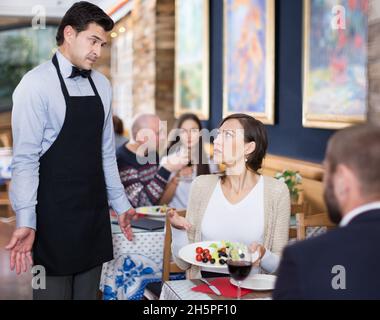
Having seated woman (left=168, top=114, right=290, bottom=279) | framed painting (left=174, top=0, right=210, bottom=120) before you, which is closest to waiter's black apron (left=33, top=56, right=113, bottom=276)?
seated woman (left=168, top=114, right=290, bottom=279)

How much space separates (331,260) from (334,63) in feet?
8.76

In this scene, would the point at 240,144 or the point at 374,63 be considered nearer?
the point at 374,63

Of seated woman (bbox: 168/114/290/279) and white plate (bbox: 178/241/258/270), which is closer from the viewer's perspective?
white plate (bbox: 178/241/258/270)

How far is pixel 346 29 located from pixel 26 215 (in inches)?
89.1

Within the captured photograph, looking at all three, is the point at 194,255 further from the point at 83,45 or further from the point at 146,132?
the point at 146,132

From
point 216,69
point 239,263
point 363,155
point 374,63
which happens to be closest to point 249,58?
point 216,69

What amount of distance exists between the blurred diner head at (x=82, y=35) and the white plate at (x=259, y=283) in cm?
94

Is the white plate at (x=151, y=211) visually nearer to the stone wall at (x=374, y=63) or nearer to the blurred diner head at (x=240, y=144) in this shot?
the blurred diner head at (x=240, y=144)

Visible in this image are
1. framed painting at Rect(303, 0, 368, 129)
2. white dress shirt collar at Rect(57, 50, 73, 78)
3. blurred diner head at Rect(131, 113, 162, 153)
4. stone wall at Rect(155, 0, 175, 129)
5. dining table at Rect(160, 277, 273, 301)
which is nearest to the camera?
dining table at Rect(160, 277, 273, 301)

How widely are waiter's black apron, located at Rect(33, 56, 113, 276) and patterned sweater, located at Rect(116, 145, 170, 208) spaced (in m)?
1.33

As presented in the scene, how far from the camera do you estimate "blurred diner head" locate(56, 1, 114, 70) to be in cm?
211

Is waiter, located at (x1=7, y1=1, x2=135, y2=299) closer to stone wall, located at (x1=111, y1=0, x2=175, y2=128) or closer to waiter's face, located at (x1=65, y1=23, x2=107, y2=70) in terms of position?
waiter's face, located at (x1=65, y1=23, x2=107, y2=70)

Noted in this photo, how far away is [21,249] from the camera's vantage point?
6.45ft

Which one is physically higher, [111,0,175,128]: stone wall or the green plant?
[111,0,175,128]: stone wall
